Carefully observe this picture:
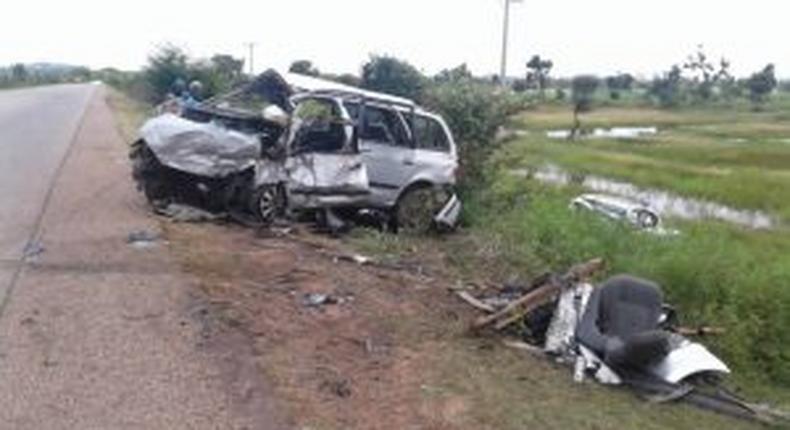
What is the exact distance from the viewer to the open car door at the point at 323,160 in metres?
14.0

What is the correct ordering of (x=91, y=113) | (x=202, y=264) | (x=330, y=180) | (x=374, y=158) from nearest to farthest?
(x=202, y=264) → (x=330, y=180) → (x=374, y=158) → (x=91, y=113)

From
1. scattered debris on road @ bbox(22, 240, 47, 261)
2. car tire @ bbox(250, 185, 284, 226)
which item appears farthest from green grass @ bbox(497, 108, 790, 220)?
scattered debris on road @ bbox(22, 240, 47, 261)

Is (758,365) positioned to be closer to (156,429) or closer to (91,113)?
(156,429)

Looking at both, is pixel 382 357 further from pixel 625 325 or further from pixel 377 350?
pixel 625 325

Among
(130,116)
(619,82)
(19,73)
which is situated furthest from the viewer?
(619,82)

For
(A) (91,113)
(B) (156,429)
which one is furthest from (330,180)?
(A) (91,113)

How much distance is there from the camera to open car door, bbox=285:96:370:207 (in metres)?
14.0

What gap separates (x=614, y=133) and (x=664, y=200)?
40344mm

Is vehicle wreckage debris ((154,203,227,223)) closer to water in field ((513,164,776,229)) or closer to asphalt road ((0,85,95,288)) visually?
asphalt road ((0,85,95,288))

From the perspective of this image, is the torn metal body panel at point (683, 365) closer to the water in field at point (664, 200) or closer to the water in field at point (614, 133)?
the water in field at point (664, 200)

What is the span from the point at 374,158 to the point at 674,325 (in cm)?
591

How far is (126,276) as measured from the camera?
33.4ft

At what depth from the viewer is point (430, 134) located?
1590 cm

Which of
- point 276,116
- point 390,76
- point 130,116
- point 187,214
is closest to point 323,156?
point 276,116
